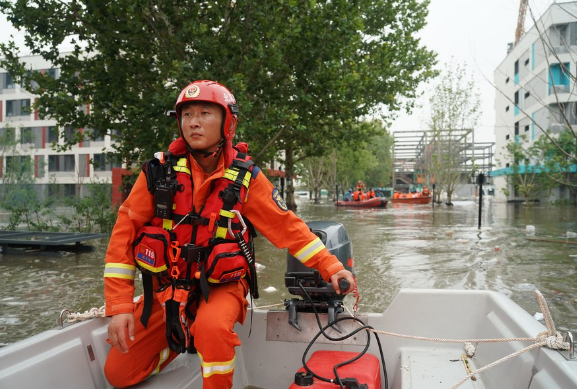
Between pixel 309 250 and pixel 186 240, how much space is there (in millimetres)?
716

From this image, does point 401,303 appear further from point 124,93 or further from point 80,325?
point 124,93

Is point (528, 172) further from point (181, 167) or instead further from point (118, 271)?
point (118, 271)

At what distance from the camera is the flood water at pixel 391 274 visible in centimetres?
625

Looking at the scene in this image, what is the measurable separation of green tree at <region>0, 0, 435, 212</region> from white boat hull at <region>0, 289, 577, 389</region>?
8672 mm

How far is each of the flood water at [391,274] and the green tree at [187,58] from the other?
12.5ft

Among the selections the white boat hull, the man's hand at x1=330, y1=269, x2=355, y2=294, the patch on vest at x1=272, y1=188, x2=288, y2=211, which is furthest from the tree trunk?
the man's hand at x1=330, y1=269, x2=355, y2=294

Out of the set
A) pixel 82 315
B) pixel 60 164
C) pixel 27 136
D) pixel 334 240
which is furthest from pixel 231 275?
pixel 60 164

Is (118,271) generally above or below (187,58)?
below

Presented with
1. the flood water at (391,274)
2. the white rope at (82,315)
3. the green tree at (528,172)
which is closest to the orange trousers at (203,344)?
the white rope at (82,315)

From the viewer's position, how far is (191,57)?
41.5 ft

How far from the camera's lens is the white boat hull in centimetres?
225

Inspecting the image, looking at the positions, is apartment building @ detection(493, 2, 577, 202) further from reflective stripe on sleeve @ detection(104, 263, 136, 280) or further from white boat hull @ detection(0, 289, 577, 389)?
reflective stripe on sleeve @ detection(104, 263, 136, 280)

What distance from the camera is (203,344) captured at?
2.42 metres

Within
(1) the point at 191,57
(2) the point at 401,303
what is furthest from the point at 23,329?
(1) the point at 191,57
